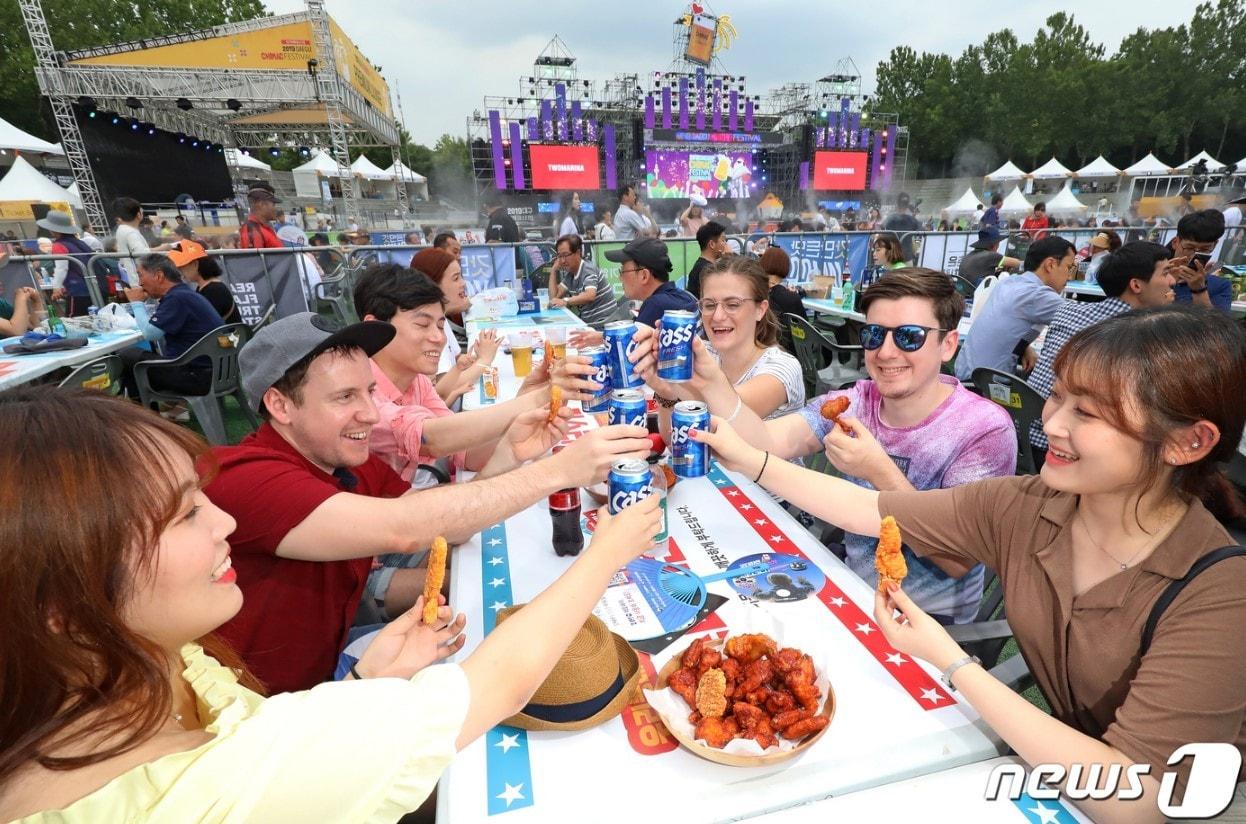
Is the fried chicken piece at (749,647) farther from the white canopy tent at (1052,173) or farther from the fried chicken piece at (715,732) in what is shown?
the white canopy tent at (1052,173)

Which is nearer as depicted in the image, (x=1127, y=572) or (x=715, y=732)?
(x=715, y=732)

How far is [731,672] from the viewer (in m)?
1.22

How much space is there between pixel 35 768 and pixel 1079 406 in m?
1.90

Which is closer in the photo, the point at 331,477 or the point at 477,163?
the point at 331,477

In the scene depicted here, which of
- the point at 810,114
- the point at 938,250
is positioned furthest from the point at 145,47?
the point at 810,114

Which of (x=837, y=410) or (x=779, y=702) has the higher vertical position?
(x=837, y=410)

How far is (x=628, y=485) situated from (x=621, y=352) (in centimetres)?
65

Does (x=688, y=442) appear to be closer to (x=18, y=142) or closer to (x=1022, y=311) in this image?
(x=1022, y=311)

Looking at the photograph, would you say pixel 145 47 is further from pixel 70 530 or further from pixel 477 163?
pixel 70 530

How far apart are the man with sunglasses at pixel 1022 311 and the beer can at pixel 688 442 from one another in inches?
156

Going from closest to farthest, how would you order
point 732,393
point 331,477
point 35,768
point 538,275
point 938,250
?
point 35,768 < point 331,477 < point 732,393 < point 538,275 < point 938,250

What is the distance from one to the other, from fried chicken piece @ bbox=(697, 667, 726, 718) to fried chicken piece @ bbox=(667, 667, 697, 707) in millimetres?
29

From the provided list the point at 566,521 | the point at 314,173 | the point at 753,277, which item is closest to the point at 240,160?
the point at 314,173

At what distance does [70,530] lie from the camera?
2.59ft
